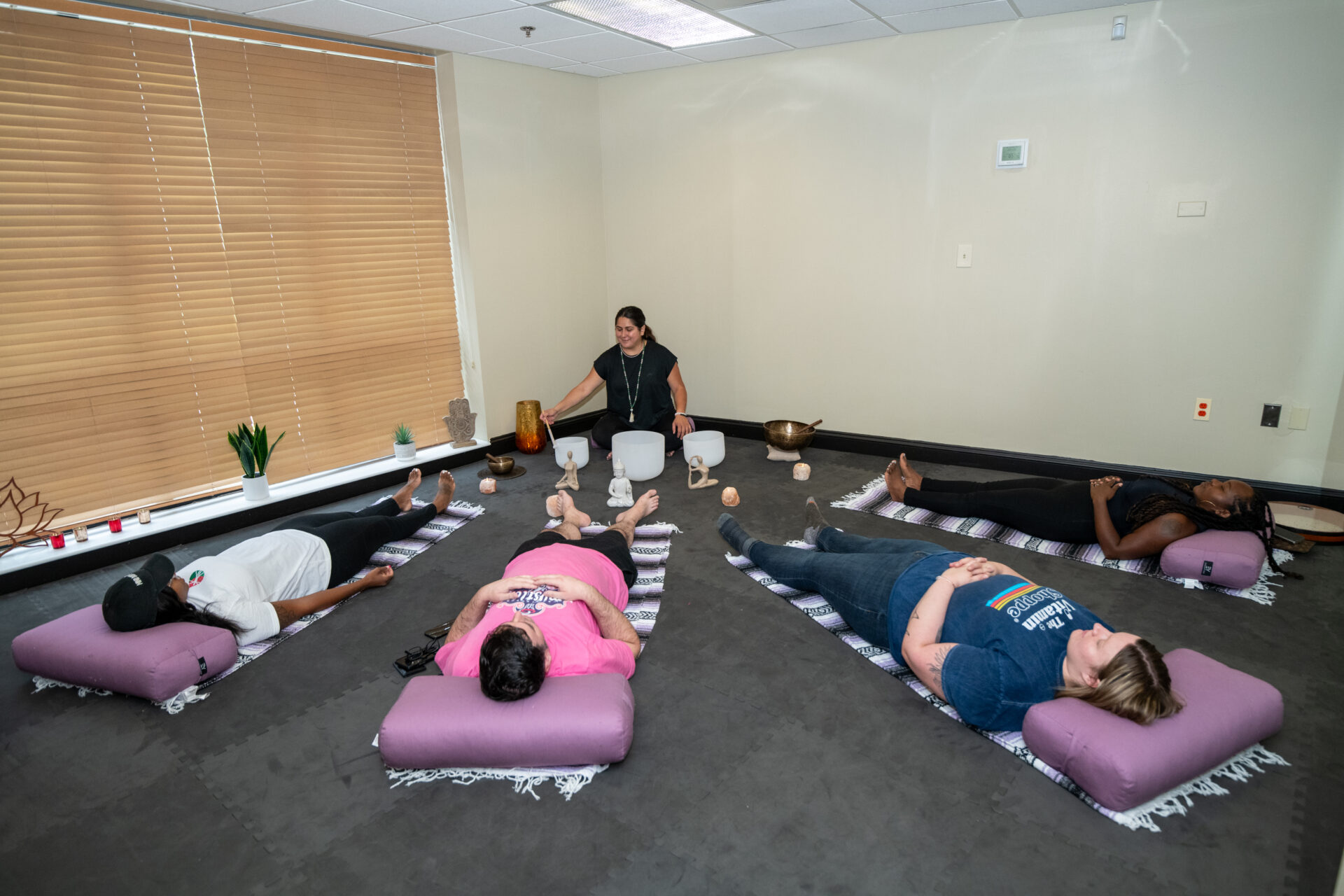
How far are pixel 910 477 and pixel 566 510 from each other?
1776mm

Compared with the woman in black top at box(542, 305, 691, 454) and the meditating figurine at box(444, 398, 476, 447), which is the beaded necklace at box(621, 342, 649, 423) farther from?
the meditating figurine at box(444, 398, 476, 447)

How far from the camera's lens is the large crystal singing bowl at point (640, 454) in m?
4.55

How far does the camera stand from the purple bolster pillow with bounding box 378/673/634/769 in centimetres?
211

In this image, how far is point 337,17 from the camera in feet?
12.0

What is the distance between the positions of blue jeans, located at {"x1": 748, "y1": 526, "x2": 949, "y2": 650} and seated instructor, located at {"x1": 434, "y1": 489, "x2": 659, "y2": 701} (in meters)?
0.72

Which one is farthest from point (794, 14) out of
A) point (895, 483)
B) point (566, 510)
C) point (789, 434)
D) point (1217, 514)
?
point (1217, 514)

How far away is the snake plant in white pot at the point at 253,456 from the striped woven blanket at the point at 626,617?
5.02 ft

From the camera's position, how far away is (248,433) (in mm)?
4043

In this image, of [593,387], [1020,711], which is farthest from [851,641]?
[593,387]

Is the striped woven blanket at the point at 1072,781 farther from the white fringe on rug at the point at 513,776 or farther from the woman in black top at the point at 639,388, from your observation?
the woman in black top at the point at 639,388

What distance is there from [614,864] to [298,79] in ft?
13.7

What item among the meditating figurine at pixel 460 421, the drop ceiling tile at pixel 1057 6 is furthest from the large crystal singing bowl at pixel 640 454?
the drop ceiling tile at pixel 1057 6

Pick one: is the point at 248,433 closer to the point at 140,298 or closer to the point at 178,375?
the point at 178,375

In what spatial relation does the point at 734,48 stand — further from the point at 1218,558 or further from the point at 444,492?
the point at 1218,558
